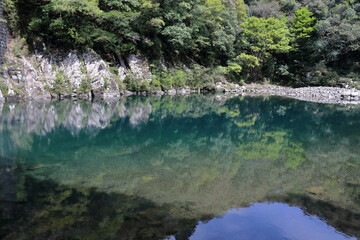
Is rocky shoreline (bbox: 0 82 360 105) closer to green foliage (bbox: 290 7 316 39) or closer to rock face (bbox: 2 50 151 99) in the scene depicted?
rock face (bbox: 2 50 151 99)

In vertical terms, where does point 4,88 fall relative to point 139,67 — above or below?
below

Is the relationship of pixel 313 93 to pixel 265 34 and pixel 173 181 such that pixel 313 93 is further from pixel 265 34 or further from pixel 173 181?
pixel 173 181

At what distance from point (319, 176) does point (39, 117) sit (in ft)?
39.2

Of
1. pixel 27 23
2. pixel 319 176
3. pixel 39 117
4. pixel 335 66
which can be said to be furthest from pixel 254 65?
pixel 319 176

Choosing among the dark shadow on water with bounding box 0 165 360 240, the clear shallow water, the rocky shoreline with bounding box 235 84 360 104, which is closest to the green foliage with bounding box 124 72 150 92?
the rocky shoreline with bounding box 235 84 360 104

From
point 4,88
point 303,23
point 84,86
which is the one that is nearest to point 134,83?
point 84,86

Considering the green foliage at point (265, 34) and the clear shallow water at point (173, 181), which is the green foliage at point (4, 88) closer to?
the clear shallow water at point (173, 181)

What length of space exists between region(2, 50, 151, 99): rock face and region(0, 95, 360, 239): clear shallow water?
735 cm

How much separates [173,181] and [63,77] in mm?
18335

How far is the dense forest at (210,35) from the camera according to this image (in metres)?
23.1

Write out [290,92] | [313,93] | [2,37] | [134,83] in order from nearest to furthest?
[2,37]
[134,83]
[313,93]
[290,92]

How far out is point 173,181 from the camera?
6715mm

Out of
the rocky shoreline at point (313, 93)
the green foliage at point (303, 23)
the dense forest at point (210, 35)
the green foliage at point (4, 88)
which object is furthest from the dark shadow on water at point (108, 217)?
the green foliage at point (303, 23)

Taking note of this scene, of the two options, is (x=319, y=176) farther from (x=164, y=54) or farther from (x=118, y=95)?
(x=164, y=54)
